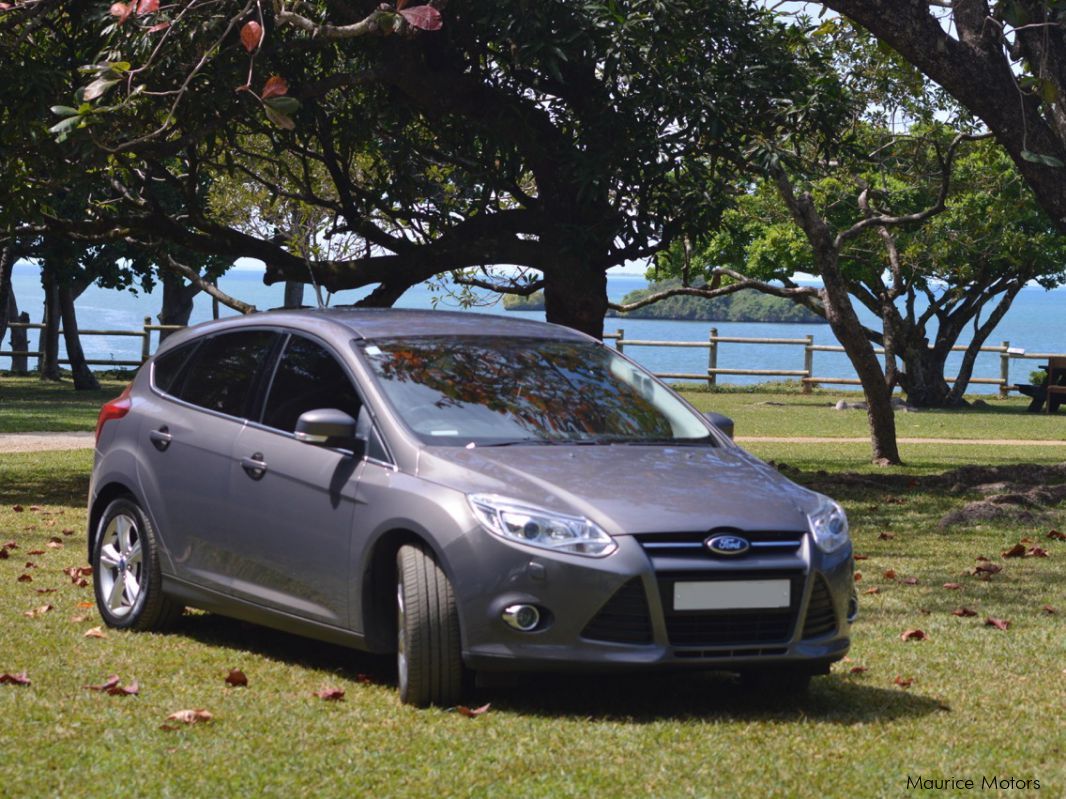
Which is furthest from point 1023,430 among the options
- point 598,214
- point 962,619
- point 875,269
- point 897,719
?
point 897,719

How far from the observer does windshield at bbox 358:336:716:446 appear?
6.88 metres

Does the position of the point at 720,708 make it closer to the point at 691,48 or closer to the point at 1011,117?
the point at 1011,117

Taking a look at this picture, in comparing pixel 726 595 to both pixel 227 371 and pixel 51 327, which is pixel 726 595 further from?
pixel 51 327

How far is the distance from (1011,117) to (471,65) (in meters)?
5.04

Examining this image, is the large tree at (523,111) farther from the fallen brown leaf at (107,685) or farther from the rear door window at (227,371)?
the fallen brown leaf at (107,685)

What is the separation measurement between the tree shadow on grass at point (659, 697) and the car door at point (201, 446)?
1.80 ft

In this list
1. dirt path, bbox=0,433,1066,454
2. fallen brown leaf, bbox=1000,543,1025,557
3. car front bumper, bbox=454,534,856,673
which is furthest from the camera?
dirt path, bbox=0,433,1066,454

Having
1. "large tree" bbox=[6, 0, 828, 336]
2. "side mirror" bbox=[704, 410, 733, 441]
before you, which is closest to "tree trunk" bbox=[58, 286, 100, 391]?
"large tree" bbox=[6, 0, 828, 336]

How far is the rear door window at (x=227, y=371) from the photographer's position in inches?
303

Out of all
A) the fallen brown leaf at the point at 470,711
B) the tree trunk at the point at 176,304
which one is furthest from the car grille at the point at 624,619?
the tree trunk at the point at 176,304

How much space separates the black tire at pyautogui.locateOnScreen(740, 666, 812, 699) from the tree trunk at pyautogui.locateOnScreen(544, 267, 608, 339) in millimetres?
9019

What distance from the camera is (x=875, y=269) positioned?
3781 cm

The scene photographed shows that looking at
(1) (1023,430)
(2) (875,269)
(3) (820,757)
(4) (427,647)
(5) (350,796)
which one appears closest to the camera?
(5) (350,796)

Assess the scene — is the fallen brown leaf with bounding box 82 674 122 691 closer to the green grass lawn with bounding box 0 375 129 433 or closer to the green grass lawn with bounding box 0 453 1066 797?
the green grass lawn with bounding box 0 453 1066 797
